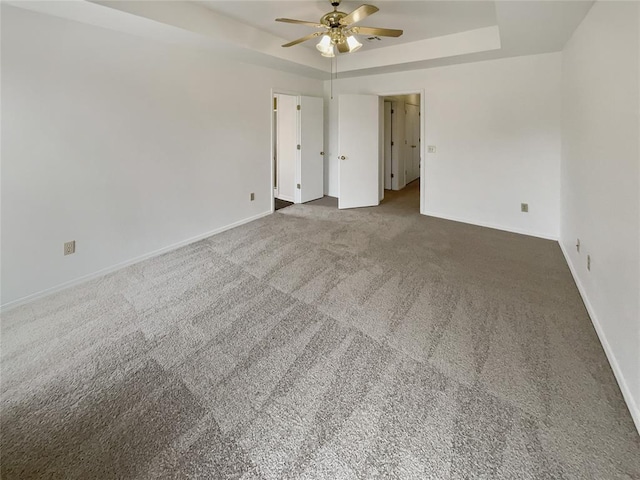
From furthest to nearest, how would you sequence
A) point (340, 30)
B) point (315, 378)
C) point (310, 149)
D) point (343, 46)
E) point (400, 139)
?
point (400, 139) → point (310, 149) → point (343, 46) → point (340, 30) → point (315, 378)

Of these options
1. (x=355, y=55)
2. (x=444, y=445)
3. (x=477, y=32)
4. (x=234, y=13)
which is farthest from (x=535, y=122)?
(x=444, y=445)

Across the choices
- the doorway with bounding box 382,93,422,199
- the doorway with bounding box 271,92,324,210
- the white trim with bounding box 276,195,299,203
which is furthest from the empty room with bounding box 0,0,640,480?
the doorway with bounding box 382,93,422,199

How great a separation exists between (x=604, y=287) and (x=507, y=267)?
48.1 inches

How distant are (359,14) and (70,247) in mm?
3303

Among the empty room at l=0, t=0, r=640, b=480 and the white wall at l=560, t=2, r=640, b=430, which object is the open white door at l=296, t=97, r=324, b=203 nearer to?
the empty room at l=0, t=0, r=640, b=480

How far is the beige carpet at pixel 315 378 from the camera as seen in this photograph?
133 centimetres

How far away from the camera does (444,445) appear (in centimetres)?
138

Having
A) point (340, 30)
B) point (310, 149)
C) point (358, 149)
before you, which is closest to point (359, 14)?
point (340, 30)

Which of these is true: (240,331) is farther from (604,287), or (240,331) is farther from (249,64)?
(249,64)

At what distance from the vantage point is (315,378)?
1779 mm

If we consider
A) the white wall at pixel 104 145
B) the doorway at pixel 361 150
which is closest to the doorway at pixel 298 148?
the doorway at pixel 361 150

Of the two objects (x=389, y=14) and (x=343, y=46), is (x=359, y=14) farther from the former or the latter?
(x=389, y=14)

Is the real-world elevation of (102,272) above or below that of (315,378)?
above

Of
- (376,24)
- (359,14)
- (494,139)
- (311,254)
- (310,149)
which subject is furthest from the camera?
(310,149)
